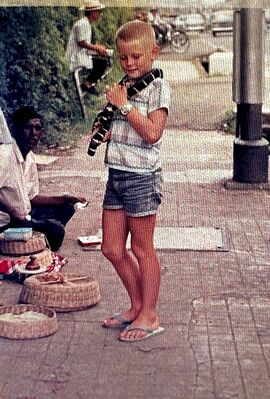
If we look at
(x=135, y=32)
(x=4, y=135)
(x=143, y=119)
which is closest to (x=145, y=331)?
(x=143, y=119)

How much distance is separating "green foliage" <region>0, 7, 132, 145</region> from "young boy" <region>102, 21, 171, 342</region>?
5591 millimetres

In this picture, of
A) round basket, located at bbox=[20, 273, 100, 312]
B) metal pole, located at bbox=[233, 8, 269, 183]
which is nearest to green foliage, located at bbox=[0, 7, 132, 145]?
metal pole, located at bbox=[233, 8, 269, 183]

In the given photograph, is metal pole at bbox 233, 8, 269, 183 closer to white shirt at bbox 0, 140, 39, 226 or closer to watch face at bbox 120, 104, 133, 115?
white shirt at bbox 0, 140, 39, 226

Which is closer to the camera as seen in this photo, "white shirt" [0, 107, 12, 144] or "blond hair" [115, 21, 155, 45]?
"blond hair" [115, 21, 155, 45]

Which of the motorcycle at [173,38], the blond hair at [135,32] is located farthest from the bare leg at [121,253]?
the motorcycle at [173,38]

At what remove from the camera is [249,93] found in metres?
9.36

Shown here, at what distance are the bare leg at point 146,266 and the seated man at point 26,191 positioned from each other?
152cm

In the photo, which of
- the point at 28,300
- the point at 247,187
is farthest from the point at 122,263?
the point at 247,187

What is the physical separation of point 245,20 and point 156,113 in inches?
176

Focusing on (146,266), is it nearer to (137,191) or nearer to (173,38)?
(137,191)

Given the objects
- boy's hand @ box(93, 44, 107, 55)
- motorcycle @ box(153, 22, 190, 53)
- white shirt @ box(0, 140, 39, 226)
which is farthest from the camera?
motorcycle @ box(153, 22, 190, 53)

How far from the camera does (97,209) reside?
28.7 feet

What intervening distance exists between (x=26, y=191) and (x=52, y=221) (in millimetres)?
377

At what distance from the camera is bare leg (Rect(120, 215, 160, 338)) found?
527 cm
